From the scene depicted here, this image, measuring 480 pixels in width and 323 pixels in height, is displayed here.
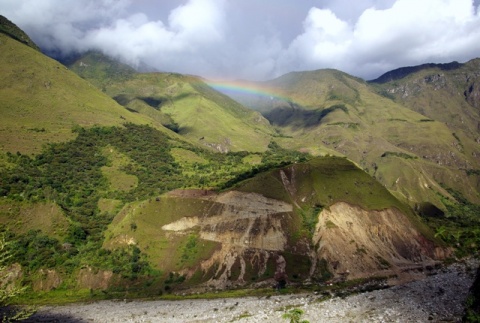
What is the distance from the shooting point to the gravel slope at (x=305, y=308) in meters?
63.7

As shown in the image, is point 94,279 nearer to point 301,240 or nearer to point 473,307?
point 301,240

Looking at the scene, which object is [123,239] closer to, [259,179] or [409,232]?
[259,179]

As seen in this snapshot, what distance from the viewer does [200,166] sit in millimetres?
191375

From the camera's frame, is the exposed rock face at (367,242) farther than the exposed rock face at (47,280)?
Yes

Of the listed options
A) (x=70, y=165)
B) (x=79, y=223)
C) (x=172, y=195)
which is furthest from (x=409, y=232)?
(x=70, y=165)

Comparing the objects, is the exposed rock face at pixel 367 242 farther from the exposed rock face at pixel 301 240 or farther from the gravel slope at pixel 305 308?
the gravel slope at pixel 305 308

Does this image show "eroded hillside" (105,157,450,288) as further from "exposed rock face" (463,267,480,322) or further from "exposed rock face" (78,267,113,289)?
"exposed rock face" (463,267,480,322)

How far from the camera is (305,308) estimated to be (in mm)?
69750

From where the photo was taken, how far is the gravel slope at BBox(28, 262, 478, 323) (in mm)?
63719

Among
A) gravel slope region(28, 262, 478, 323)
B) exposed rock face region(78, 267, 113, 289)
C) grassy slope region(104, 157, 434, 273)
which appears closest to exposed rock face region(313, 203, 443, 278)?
grassy slope region(104, 157, 434, 273)

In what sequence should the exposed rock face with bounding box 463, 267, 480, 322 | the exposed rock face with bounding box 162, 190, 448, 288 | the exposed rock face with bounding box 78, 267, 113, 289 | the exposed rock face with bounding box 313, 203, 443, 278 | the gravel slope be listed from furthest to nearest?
the exposed rock face with bounding box 313, 203, 443, 278 < the exposed rock face with bounding box 78, 267, 113, 289 < the exposed rock face with bounding box 162, 190, 448, 288 < the gravel slope < the exposed rock face with bounding box 463, 267, 480, 322

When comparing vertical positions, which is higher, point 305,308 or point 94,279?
point 94,279

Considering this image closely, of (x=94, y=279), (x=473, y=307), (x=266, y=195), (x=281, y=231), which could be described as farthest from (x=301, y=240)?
(x=94, y=279)

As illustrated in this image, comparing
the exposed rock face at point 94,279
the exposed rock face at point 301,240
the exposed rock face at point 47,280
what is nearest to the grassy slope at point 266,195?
the exposed rock face at point 301,240
